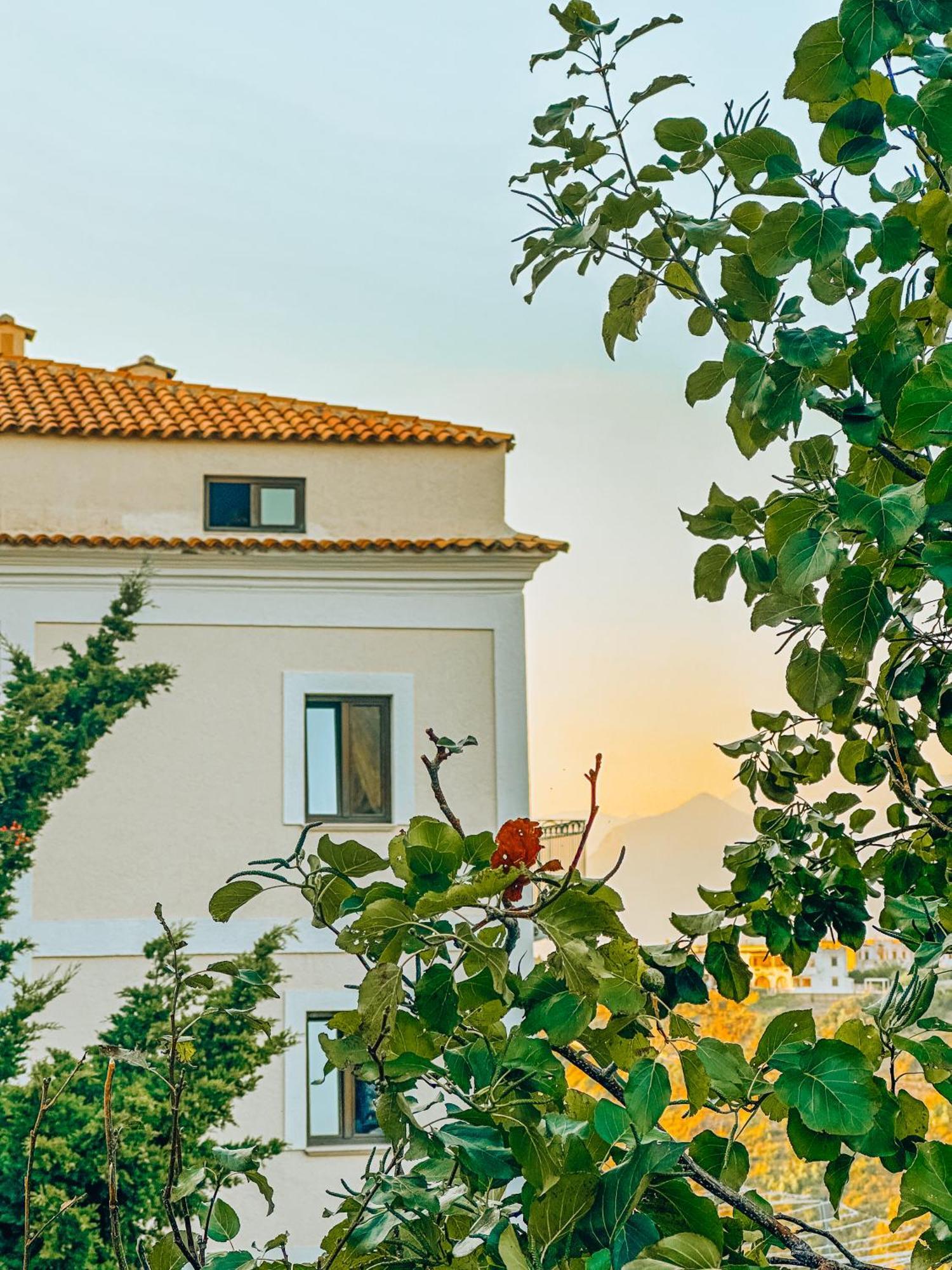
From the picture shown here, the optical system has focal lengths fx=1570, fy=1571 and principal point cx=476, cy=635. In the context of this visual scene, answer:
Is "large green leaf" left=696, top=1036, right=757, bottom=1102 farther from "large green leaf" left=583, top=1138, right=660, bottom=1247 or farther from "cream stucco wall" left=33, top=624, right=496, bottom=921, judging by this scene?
"cream stucco wall" left=33, top=624, right=496, bottom=921

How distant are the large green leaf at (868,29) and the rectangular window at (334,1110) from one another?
37.6ft

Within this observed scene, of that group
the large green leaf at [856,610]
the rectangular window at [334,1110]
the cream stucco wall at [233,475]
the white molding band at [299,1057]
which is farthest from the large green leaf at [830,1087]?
the cream stucco wall at [233,475]

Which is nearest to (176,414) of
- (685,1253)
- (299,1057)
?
(299,1057)

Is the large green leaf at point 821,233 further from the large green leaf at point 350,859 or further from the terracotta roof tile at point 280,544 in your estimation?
the terracotta roof tile at point 280,544

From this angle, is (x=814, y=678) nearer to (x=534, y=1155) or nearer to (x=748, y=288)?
(x=748, y=288)

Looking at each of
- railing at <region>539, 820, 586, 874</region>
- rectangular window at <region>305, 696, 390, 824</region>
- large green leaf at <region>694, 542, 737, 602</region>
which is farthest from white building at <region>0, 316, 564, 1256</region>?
large green leaf at <region>694, 542, 737, 602</region>

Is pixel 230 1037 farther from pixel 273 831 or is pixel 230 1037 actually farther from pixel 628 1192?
pixel 628 1192

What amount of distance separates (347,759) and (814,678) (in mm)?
11346

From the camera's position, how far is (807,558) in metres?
1.59

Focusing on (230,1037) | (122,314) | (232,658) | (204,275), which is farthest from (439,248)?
(230,1037)

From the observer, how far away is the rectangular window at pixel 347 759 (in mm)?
13086

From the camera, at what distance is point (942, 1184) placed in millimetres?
1295

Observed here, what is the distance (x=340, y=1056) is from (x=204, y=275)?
15674mm

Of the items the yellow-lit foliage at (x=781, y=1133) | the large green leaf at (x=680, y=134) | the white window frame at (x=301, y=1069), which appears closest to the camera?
the large green leaf at (x=680, y=134)
